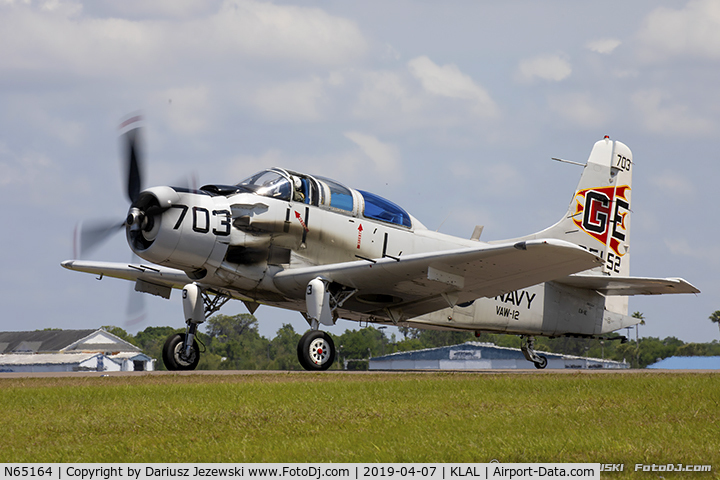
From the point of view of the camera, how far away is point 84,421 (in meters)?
7.18

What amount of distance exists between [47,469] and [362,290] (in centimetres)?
1220

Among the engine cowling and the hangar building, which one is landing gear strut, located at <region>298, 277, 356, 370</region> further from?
the hangar building

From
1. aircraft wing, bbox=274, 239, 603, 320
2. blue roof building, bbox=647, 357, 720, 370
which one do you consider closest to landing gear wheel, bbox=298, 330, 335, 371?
aircraft wing, bbox=274, 239, 603, 320

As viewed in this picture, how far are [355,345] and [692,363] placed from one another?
129ft

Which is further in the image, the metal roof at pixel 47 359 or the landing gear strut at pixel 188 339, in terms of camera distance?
the metal roof at pixel 47 359

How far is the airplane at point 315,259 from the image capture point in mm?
15258

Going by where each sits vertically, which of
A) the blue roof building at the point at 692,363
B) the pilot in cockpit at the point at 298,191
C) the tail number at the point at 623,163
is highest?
the tail number at the point at 623,163

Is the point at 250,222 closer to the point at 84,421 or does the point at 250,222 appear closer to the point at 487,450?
the point at 84,421

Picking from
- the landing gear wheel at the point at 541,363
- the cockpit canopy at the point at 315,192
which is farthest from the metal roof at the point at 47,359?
the cockpit canopy at the point at 315,192

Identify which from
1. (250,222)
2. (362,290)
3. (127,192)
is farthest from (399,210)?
(127,192)

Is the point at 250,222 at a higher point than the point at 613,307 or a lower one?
higher

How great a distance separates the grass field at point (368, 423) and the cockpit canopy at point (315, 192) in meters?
6.69

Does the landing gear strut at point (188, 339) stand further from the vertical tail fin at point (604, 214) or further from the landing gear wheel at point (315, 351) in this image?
the vertical tail fin at point (604, 214)

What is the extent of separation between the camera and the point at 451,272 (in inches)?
631
